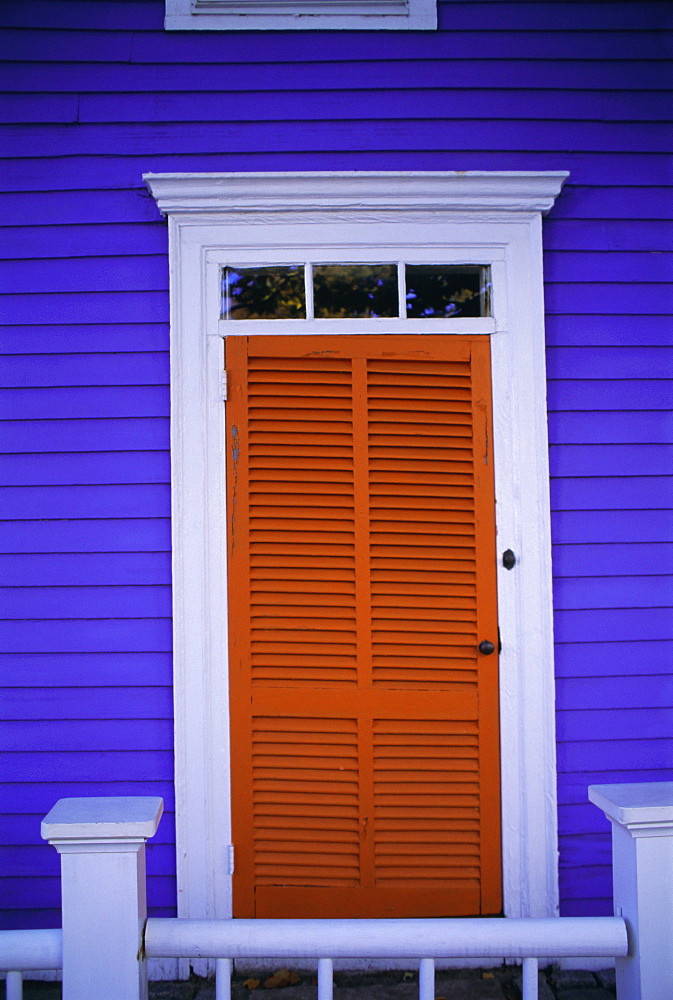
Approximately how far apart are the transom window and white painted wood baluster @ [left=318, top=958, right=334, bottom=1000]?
208 cm

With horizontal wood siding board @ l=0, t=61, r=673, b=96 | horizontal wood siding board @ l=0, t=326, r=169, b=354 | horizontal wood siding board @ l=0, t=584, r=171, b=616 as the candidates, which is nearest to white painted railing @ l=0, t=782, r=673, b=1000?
horizontal wood siding board @ l=0, t=584, r=171, b=616

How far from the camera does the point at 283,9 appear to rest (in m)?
2.71

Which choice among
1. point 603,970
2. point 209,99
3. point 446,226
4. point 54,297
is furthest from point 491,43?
point 603,970

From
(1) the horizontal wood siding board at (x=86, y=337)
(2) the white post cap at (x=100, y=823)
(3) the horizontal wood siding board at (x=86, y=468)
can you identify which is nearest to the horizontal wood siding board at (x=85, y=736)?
(3) the horizontal wood siding board at (x=86, y=468)

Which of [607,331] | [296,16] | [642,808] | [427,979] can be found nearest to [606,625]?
[607,331]

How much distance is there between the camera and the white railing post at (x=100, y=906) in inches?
56.1

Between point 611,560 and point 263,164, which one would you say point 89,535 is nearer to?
point 263,164

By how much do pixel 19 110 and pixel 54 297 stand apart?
2.46ft

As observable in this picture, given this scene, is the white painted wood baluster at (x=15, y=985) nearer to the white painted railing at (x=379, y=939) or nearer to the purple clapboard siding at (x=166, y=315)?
the white painted railing at (x=379, y=939)

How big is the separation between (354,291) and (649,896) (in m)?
2.14

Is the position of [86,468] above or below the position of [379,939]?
above

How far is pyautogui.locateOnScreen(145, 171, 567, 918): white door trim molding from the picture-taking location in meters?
2.61

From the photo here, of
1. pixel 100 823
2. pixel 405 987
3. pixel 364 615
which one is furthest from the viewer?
pixel 364 615

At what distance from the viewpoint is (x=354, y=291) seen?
271 centimetres
